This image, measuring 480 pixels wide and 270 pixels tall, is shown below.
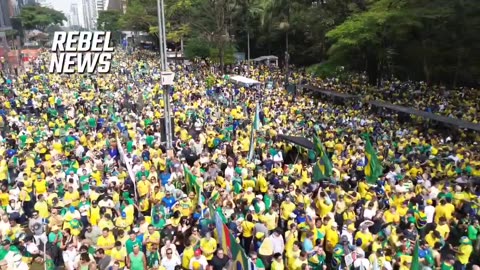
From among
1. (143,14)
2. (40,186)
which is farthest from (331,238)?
(143,14)

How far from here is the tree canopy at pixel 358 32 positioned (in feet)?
90.0

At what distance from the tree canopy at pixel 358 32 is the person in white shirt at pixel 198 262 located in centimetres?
2155

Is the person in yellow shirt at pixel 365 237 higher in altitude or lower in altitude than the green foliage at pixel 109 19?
lower

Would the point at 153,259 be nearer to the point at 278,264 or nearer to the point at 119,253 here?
the point at 119,253

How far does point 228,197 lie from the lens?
32.6ft

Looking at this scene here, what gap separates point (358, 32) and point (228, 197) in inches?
800

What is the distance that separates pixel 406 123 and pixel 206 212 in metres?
15.0

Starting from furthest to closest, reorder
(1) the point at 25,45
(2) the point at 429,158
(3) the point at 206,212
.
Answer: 1. (1) the point at 25,45
2. (2) the point at 429,158
3. (3) the point at 206,212

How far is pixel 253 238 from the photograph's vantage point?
8969 mm

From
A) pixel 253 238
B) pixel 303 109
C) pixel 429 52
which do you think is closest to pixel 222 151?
A: pixel 253 238

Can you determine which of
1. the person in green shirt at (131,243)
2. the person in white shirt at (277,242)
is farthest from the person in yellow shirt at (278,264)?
the person in green shirt at (131,243)

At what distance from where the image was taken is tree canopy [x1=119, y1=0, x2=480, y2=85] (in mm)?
27422

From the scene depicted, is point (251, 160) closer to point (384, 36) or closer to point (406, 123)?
point (406, 123)

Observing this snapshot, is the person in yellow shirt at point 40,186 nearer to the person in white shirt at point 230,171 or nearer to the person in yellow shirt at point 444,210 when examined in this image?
the person in white shirt at point 230,171
